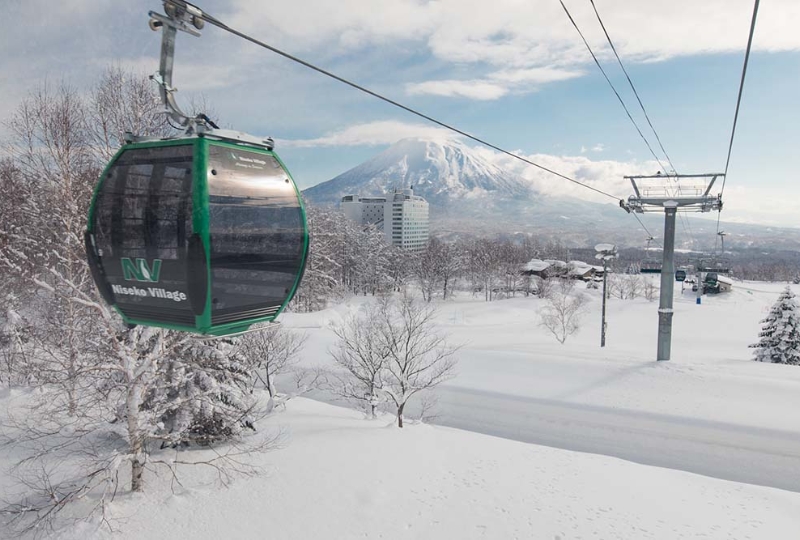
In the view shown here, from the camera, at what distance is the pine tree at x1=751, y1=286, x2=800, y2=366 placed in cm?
2639

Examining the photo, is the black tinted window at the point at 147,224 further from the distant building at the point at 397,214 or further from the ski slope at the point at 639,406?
the distant building at the point at 397,214

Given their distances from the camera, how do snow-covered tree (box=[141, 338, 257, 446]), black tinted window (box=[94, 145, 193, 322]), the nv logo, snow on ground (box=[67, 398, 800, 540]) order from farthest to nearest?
snow-covered tree (box=[141, 338, 257, 446]) < snow on ground (box=[67, 398, 800, 540]) < the nv logo < black tinted window (box=[94, 145, 193, 322])

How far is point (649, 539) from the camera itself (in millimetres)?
9375

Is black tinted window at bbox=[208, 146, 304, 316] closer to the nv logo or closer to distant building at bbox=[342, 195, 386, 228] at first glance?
the nv logo

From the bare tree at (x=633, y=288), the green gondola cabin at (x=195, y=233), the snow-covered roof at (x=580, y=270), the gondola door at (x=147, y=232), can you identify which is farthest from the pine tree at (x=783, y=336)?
the snow-covered roof at (x=580, y=270)

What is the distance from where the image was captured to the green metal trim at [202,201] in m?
3.29

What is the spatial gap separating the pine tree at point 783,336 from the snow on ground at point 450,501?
18400 mm

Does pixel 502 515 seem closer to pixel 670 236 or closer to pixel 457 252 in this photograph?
pixel 670 236

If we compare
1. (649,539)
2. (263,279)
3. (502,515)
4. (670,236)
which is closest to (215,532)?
(502,515)

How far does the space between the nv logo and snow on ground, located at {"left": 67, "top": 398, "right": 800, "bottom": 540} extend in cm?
804

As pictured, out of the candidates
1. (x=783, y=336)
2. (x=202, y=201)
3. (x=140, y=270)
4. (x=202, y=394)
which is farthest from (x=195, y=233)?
(x=783, y=336)

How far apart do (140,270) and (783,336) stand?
111 ft

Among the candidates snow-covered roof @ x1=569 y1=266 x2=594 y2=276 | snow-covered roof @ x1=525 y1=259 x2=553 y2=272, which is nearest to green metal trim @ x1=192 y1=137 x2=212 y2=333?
snow-covered roof @ x1=525 y1=259 x2=553 y2=272

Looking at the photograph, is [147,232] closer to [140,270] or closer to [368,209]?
[140,270]
